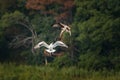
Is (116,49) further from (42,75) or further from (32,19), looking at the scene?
(32,19)

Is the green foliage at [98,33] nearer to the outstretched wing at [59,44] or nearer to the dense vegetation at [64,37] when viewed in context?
the dense vegetation at [64,37]

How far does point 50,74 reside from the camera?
42.0 feet

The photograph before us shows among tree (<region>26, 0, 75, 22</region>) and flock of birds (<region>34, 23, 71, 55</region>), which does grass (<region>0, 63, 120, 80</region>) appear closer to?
flock of birds (<region>34, 23, 71, 55</region>)

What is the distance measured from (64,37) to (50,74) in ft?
5.33

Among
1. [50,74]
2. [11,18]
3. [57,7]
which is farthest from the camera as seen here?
[57,7]

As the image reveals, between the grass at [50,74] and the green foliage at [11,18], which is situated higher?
the green foliage at [11,18]

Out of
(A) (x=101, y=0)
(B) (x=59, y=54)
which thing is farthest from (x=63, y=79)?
(A) (x=101, y=0)

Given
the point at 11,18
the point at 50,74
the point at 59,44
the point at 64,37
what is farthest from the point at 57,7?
the point at 50,74

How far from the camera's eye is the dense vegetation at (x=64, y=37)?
13.0 meters

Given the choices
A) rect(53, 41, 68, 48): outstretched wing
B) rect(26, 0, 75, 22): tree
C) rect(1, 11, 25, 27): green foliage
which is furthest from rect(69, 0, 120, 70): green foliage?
rect(1, 11, 25, 27): green foliage

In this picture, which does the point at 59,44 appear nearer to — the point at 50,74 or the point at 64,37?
the point at 64,37

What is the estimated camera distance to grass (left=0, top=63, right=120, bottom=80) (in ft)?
41.1

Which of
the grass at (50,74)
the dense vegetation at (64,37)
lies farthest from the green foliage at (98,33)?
the grass at (50,74)

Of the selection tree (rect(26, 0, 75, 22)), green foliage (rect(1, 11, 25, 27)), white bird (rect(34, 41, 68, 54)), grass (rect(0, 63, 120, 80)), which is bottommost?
grass (rect(0, 63, 120, 80))
